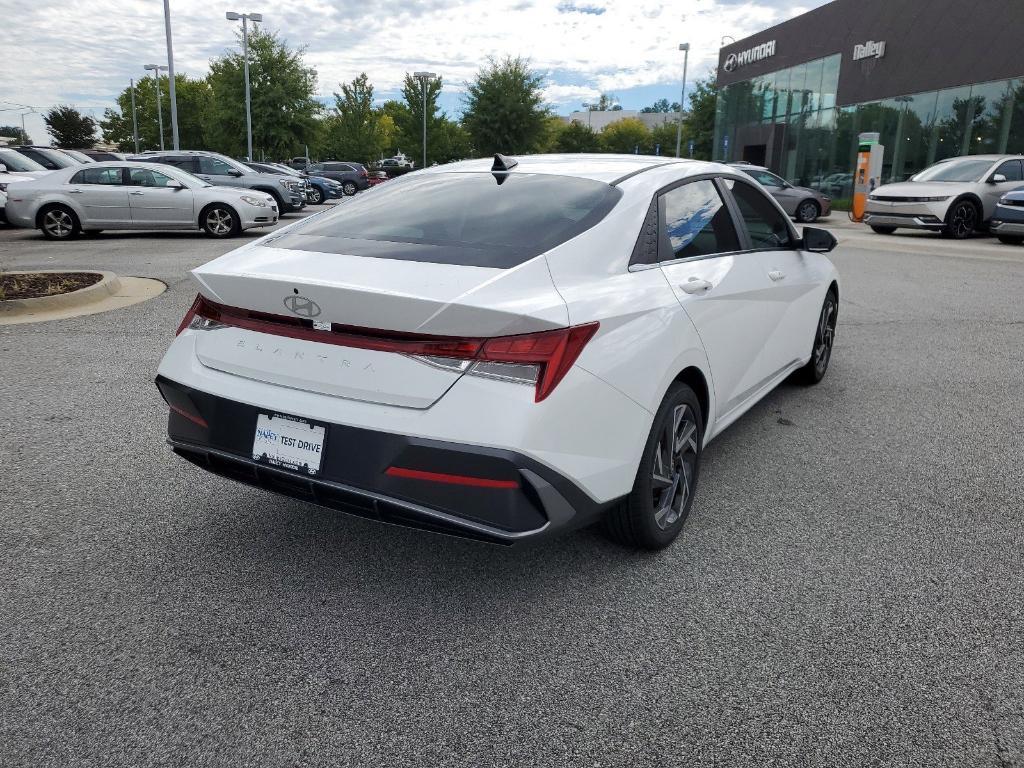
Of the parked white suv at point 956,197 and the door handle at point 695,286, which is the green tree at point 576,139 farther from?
the door handle at point 695,286

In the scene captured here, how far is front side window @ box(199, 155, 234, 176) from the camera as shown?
21.3 meters

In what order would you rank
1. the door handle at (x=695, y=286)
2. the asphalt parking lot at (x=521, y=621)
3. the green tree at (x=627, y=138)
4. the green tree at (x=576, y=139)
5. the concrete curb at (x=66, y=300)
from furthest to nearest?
the green tree at (x=627, y=138)
the green tree at (x=576, y=139)
the concrete curb at (x=66, y=300)
the door handle at (x=695, y=286)
the asphalt parking lot at (x=521, y=621)

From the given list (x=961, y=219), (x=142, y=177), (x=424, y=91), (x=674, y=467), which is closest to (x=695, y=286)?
(x=674, y=467)

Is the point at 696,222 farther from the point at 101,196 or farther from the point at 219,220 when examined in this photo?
the point at 101,196

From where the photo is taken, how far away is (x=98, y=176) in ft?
53.6

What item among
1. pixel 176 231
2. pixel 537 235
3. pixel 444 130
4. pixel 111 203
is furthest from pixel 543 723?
pixel 444 130

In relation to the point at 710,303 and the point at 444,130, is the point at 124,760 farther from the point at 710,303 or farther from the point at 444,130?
the point at 444,130

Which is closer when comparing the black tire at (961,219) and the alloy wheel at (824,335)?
the alloy wheel at (824,335)

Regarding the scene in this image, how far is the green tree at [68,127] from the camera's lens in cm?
7944

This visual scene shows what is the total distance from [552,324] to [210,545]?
72.6 inches

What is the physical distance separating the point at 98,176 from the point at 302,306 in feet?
52.3

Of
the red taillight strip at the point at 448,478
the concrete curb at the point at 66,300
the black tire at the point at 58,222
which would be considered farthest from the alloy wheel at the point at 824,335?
the black tire at the point at 58,222

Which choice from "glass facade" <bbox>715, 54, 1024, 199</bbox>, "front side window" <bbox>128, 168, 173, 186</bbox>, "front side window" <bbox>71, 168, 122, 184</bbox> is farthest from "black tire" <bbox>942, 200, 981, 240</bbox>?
"front side window" <bbox>71, 168, 122, 184</bbox>

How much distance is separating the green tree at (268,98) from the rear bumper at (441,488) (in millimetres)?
45805
